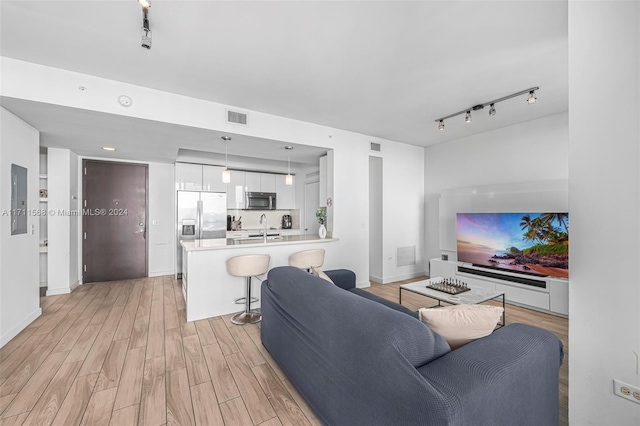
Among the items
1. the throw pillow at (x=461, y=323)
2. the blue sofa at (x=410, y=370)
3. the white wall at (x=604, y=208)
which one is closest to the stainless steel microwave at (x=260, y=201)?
the blue sofa at (x=410, y=370)

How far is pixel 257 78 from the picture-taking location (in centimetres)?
285

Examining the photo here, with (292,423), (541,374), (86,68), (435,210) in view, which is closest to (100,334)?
(292,423)

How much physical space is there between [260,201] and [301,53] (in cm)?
433

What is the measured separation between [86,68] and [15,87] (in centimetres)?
61

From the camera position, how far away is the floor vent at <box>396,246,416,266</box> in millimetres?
5465

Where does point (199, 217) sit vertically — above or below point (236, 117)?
below

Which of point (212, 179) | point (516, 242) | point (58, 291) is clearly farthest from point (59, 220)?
point (516, 242)

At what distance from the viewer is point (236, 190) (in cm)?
618

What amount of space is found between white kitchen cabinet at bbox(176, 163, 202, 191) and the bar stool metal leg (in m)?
2.82

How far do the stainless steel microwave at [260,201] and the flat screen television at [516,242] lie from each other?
411 cm

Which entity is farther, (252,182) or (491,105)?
(252,182)

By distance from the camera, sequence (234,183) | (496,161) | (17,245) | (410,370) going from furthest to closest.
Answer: (234,183), (496,161), (17,245), (410,370)

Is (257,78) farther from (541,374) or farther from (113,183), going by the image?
(113,183)

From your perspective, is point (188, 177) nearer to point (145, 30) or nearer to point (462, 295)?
point (145, 30)
